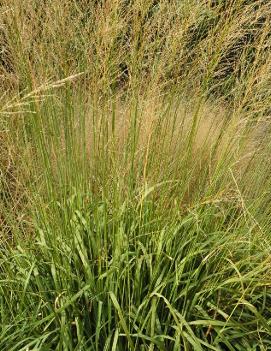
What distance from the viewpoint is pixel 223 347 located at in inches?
92.5

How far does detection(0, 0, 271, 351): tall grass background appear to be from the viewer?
219 cm

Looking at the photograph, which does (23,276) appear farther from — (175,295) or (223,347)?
(223,347)

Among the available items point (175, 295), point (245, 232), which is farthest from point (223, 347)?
point (245, 232)

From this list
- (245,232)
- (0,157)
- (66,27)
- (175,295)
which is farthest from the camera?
(0,157)

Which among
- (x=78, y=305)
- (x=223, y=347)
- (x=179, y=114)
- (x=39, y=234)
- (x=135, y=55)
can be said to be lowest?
(x=223, y=347)

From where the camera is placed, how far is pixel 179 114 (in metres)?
3.08

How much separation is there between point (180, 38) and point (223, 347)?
129cm

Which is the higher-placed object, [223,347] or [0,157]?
[0,157]

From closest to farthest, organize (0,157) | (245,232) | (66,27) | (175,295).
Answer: (175,295) → (66,27) → (245,232) → (0,157)

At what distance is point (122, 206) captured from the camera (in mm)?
2420

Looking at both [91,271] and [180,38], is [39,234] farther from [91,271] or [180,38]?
[180,38]

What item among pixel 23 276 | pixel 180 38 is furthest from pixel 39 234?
pixel 180 38

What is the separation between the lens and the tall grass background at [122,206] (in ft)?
7.19

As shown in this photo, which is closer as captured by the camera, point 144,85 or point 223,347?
point 223,347
